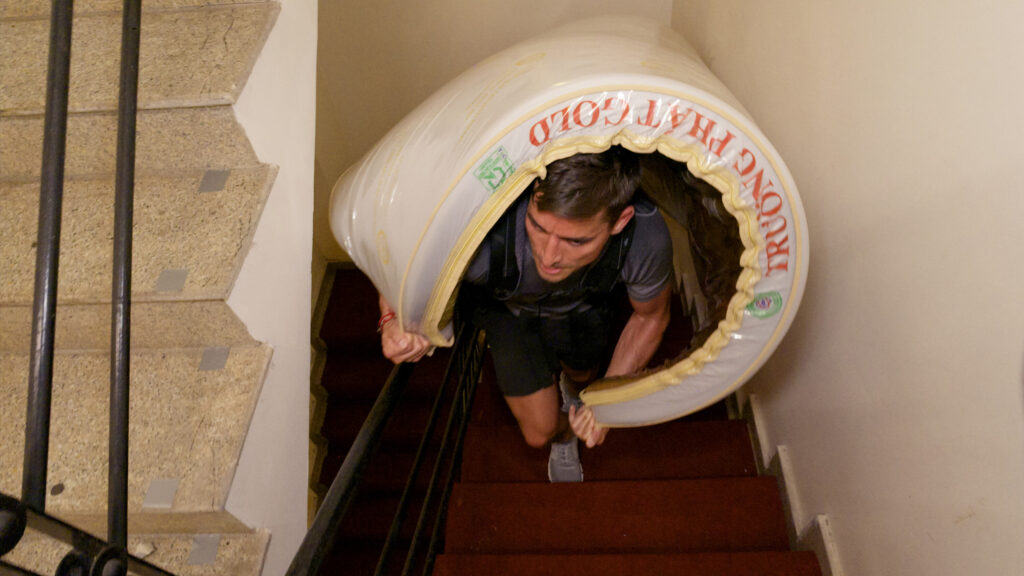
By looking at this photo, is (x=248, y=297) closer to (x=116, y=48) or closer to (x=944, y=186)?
(x=116, y=48)

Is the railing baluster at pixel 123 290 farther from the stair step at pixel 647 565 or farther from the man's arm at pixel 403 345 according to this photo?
the stair step at pixel 647 565

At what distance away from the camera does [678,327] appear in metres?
2.62

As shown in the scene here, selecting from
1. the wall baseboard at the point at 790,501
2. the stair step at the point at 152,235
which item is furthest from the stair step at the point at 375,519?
the stair step at the point at 152,235

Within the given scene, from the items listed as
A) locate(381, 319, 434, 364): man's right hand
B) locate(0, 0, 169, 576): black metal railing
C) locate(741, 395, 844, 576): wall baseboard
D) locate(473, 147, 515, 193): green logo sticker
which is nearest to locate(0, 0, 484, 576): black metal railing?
locate(0, 0, 169, 576): black metal railing

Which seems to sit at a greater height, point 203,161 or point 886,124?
point 886,124

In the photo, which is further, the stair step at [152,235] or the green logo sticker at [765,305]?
the green logo sticker at [765,305]

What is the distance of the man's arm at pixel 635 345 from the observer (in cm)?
172

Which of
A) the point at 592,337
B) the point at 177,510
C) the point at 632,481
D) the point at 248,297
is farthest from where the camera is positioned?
the point at 592,337

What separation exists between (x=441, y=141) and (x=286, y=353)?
20.7 inches

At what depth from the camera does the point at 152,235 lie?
1167 mm

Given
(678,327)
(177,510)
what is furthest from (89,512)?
(678,327)

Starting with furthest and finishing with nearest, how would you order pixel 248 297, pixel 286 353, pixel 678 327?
pixel 678 327, pixel 286 353, pixel 248 297

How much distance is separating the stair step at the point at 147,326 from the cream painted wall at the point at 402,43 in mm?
1953

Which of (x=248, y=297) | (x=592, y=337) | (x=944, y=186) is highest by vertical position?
(x=944, y=186)
